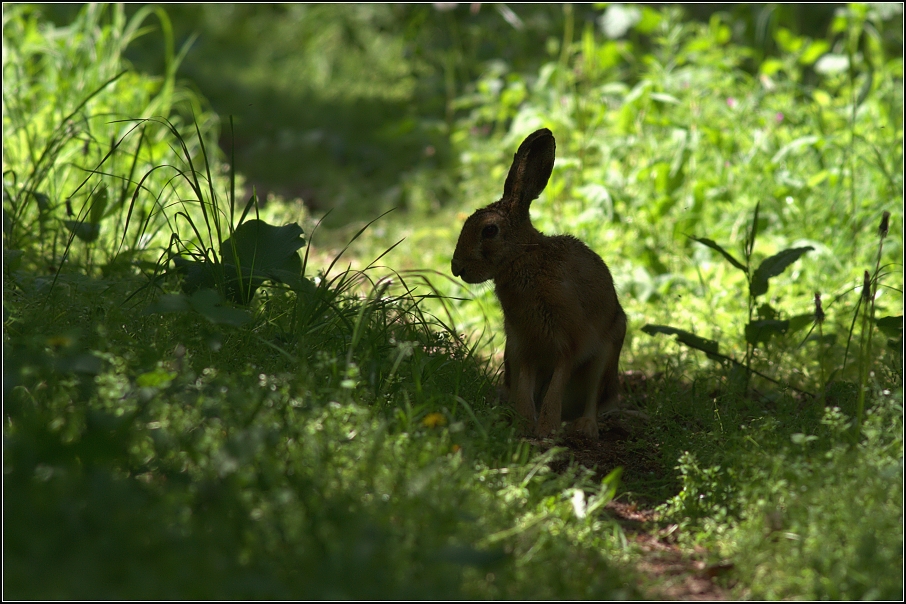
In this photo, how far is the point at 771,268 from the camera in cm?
400

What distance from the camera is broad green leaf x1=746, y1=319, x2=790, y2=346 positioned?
13.0 feet

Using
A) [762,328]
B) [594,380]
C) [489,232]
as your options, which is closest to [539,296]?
[489,232]

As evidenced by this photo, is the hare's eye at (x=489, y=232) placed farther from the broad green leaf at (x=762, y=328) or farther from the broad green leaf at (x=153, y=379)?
the broad green leaf at (x=153, y=379)

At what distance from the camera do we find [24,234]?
416cm

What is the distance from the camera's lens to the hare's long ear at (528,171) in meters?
3.74

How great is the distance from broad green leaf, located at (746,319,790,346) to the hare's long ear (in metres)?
1.15

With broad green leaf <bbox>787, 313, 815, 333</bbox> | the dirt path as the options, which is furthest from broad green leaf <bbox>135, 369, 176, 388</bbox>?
broad green leaf <bbox>787, 313, 815, 333</bbox>

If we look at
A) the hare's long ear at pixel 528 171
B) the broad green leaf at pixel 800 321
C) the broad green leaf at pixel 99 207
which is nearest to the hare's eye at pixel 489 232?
the hare's long ear at pixel 528 171

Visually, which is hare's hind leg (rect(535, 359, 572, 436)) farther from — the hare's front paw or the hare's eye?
the hare's eye

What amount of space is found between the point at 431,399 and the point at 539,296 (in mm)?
982

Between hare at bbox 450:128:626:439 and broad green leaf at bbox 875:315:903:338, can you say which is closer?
broad green leaf at bbox 875:315:903:338

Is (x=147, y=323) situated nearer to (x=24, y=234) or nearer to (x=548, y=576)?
(x=24, y=234)

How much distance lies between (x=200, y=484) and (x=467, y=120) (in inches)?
241

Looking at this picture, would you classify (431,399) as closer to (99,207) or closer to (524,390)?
(524,390)
